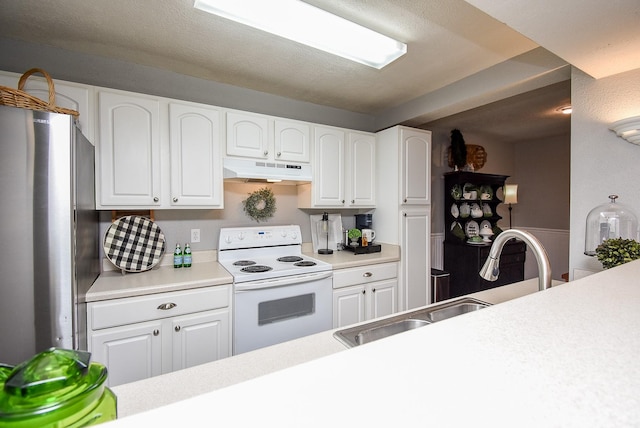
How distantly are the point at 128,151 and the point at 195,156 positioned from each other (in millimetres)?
411

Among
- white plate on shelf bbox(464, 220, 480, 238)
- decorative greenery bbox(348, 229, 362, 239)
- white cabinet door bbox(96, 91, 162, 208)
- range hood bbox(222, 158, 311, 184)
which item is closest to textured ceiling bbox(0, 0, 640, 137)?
white cabinet door bbox(96, 91, 162, 208)

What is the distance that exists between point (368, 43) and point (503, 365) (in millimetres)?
1827

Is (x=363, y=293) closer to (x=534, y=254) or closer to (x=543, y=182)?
(x=534, y=254)

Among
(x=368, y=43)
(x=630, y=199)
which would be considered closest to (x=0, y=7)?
(x=368, y=43)

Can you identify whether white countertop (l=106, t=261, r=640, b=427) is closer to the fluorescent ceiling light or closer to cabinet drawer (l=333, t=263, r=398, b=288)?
the fluorescent ceiling light

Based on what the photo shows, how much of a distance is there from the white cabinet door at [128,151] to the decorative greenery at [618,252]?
2.63 meters

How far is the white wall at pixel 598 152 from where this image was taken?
1600mm

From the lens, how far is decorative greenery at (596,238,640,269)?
1.35m

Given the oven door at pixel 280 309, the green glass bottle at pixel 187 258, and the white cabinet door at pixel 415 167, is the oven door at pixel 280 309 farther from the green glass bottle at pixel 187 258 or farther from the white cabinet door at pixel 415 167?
the white cabinet door at pixel 415 167

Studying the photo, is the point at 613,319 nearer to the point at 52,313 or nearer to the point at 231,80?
the point at 52,313

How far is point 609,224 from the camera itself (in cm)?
162

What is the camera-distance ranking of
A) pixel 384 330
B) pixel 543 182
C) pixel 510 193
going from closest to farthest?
pixel 384 330
pixel 510 193
pixel 543 182

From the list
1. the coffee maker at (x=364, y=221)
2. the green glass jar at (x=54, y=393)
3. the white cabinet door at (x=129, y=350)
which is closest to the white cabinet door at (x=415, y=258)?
the coffee maker at (x=364, y=221)

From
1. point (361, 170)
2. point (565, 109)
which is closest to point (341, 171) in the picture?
point (361, 170)
